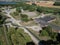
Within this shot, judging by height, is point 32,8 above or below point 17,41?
below

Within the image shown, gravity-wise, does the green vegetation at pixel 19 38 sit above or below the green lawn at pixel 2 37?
above

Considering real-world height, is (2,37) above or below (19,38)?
below

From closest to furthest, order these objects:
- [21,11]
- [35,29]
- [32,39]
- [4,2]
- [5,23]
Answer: [32,39] < [35,29] < [5,23] < [21,11] < [4,2]

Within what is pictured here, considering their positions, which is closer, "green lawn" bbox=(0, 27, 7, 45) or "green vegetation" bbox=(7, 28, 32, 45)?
"green vegetation" bbox=(7, 28, 32, 45)

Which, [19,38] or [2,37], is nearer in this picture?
[19,38]

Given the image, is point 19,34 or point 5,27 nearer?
point 19,34

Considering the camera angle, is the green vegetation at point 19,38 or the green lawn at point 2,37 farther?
the green lawn at point 2,37

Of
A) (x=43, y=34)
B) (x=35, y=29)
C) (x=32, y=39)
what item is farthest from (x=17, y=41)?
(x=35, y=29)

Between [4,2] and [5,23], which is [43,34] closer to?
[5,23]

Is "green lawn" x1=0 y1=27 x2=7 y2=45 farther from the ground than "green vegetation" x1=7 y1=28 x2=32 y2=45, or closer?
closer

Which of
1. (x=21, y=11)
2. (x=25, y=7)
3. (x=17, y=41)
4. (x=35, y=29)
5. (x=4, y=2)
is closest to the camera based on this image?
(x=17, y=41)
